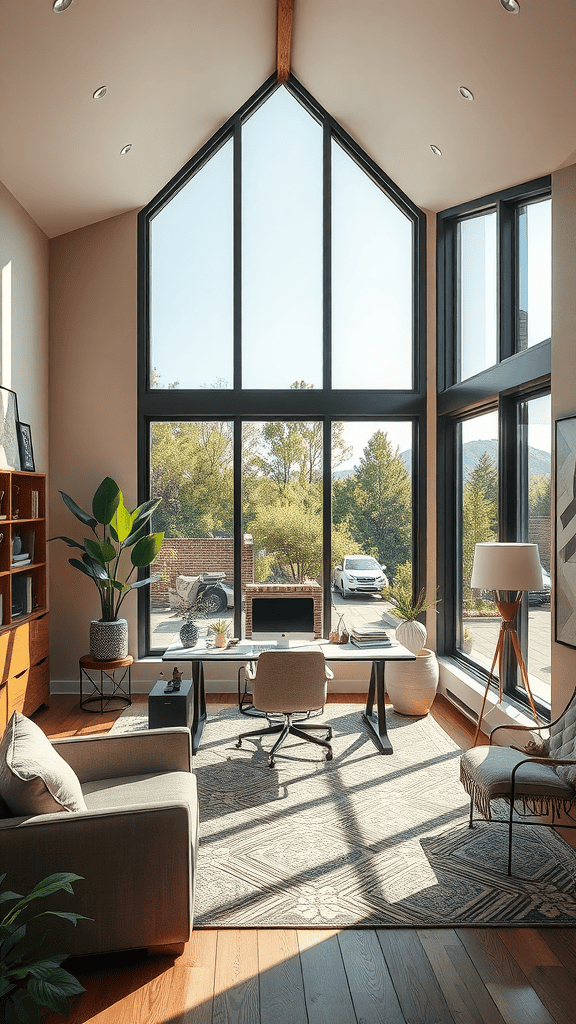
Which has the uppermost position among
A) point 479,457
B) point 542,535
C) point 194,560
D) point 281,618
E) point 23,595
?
point 479,457

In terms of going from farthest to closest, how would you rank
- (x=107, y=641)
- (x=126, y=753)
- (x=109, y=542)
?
(x=109, y=542)
(x=107, y=641)
(x=126, y=753)

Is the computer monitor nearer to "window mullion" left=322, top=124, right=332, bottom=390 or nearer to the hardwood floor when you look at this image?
"window mullion" left=322, top=124, right=332, bottom=390

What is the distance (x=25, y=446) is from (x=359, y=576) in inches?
117

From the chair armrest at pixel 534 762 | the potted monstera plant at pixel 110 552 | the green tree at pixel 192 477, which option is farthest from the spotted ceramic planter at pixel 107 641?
the chair armrest at pixel 534 762

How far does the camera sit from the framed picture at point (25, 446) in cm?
536

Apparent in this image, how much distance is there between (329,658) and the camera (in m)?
4.72

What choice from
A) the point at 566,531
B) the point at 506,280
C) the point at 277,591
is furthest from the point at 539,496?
the point at 277,591

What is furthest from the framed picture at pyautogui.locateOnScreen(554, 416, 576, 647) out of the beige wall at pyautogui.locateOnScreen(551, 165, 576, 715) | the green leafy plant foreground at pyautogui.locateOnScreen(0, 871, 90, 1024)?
the green leafy plant foreground at pyautogui.locateOnScreen(0, 871, 90, 1024)

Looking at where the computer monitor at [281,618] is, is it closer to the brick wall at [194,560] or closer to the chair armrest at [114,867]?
the brick wall at [194,560]

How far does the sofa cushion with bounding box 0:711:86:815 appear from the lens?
2.37 m

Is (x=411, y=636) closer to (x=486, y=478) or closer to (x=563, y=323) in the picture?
(x=486, y=478)

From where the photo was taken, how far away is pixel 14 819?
2348 millimetres

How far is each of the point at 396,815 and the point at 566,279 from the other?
2967 mm

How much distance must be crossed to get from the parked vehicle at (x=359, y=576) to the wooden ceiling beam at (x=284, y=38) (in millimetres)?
4059
